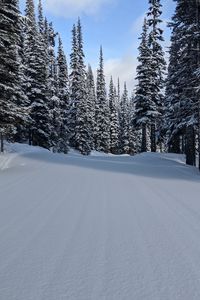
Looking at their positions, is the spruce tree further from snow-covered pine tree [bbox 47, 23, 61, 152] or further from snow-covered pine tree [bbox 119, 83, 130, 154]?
snow-covered pine tree [bbox 119, 83, 130, 154]

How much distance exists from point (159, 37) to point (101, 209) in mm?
35377

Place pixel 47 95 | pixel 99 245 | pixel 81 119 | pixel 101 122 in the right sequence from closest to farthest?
1. pixel 99 245
2. pixel 47 95
3. pixel 81 119
4. pixel 101 122

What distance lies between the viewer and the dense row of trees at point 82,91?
2091cm

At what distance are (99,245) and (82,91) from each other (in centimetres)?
5003

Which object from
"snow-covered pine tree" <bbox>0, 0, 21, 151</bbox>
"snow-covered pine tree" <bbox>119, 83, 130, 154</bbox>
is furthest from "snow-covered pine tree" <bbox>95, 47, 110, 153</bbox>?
"snow-covered pine tree" <bbox>0, 0, 21, 151</bbox>

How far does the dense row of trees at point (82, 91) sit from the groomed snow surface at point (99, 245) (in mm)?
10599

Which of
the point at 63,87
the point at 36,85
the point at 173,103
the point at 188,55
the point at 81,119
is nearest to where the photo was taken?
the point at 188,55

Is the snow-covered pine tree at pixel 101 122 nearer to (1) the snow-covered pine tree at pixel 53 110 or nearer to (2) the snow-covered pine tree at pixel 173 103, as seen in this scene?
(1) the snow-covered pine tree at pixel 53 110

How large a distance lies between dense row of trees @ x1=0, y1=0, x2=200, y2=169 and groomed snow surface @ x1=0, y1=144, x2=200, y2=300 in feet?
34.8

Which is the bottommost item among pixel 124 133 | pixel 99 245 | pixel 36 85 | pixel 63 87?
pixel 99 245

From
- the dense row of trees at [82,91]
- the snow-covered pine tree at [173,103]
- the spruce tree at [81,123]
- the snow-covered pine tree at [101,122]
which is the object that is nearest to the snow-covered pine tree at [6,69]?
the dense row of trees at [82,91]

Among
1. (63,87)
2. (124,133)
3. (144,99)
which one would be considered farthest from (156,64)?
(124,133)

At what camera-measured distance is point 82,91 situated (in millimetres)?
55094

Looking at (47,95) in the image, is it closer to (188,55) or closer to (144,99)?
(144,99)
